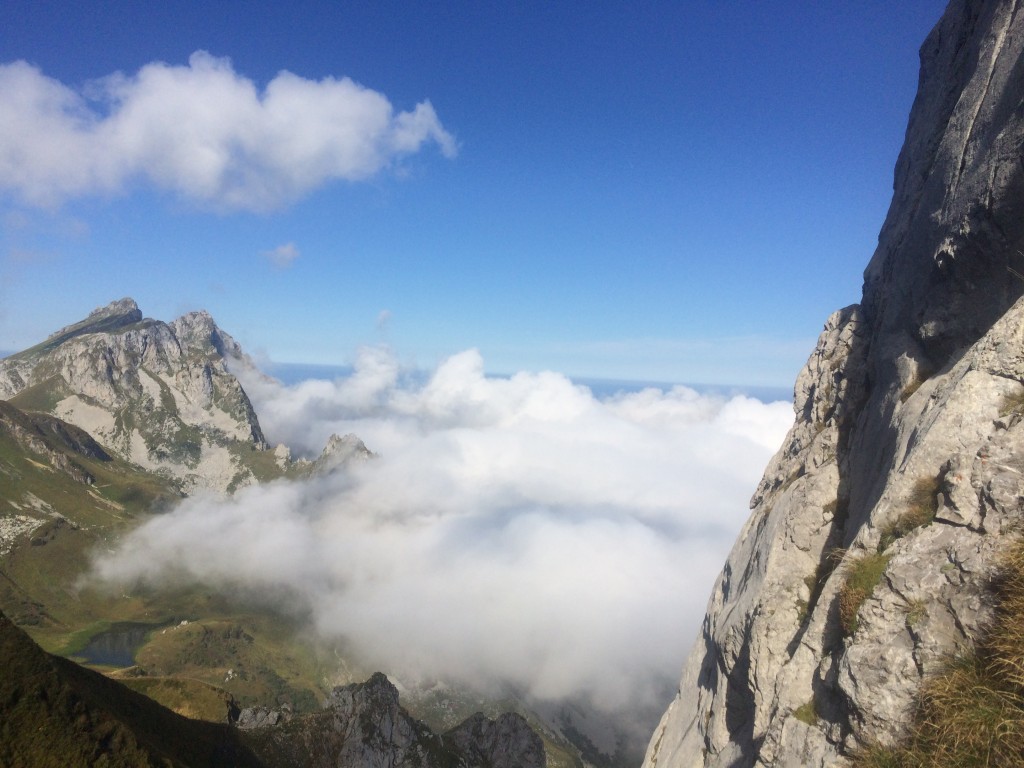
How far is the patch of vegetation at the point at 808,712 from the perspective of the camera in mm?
15406

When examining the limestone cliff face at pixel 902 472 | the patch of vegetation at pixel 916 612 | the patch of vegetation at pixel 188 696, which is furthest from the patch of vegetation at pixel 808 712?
the patch of vegetation at pixel 188 696

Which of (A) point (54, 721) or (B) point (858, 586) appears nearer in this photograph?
(B) point (858, 586)

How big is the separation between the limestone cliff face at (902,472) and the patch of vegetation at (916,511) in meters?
0.05

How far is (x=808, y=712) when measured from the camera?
15.8 metres

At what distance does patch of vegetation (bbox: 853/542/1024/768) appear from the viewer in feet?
30.4

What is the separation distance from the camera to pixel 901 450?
1731 cm

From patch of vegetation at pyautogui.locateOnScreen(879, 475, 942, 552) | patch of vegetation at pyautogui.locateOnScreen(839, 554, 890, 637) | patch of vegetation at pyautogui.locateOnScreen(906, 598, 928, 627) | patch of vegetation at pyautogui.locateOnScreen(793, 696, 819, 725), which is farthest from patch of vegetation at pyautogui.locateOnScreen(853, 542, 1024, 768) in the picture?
patch of vegetation at pyautogui.locateOnScreen(793, 696, 819, 725)

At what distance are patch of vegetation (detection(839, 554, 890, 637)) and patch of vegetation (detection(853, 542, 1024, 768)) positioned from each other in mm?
2802

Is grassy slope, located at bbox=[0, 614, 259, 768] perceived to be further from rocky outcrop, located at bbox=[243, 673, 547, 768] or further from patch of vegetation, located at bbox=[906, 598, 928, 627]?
patch of vegetation, located at bbox=[906, 598, 928, 627]

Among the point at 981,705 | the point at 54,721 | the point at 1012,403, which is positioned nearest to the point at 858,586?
the point at 981,705

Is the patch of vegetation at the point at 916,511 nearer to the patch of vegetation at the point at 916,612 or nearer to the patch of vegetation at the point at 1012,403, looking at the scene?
the patch of vegetation at the point at 916,612

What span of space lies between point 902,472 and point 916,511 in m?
1.40

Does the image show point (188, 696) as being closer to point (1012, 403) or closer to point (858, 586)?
point (858, 586)

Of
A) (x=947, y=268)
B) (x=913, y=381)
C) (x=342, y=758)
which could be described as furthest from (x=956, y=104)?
(x=342, y=758)
